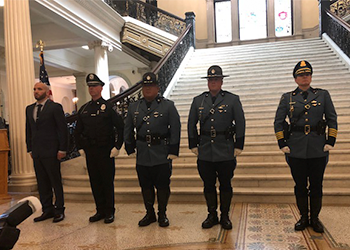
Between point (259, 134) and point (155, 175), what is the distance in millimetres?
2843

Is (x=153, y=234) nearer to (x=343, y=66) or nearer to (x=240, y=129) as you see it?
(x=240, y=129)

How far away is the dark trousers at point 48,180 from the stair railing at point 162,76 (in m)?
1.79

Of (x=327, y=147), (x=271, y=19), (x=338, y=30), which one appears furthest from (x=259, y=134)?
(x=271, y=19)

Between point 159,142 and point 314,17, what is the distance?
1414cm

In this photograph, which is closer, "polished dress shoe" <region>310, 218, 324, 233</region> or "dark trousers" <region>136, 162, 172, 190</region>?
"polished dress shoe" <region>310, 218, 324, 233</region>

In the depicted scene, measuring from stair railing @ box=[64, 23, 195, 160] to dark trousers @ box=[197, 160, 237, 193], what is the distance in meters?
2.47

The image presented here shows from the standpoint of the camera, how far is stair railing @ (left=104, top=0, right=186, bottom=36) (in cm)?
1111

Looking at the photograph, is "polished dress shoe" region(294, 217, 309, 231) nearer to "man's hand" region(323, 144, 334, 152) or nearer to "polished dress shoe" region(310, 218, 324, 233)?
"polished dress shoe" region(310, 218, 324, 233)

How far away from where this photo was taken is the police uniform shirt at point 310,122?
2.97 metres

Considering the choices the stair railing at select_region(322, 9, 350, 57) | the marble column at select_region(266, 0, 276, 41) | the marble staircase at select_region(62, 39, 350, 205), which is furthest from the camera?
the marble column at select_region(266, 0, 276, 41)

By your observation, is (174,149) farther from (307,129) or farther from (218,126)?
(307,129)

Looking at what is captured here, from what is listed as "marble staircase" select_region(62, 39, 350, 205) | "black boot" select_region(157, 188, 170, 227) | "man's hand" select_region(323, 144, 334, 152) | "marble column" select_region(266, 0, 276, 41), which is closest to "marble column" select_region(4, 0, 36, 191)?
"marble staircase" select_region(62, 39, 350, 205)

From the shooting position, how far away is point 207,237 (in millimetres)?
2980

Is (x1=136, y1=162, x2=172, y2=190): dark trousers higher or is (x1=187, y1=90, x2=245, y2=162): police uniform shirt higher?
(x1=187, y1=90, x2=245, y2=162): police uniform shirt
